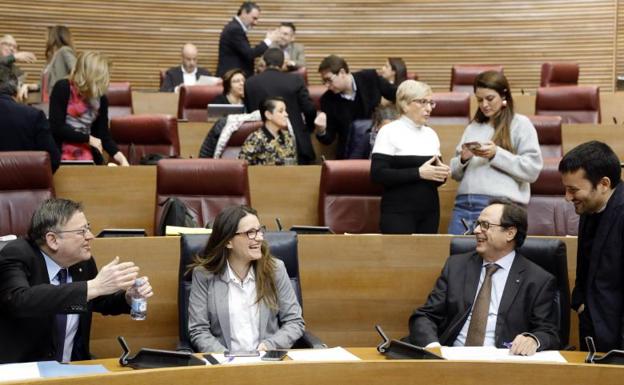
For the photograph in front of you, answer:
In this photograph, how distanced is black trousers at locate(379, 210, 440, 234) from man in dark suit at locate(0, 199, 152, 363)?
1680 millimetres

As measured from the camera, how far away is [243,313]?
156 inches

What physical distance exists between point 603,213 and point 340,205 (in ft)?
6.92

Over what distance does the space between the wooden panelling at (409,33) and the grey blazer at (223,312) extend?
7.56 m

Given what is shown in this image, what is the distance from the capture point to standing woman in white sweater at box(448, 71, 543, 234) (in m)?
4.99

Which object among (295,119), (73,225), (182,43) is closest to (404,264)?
(73,225)

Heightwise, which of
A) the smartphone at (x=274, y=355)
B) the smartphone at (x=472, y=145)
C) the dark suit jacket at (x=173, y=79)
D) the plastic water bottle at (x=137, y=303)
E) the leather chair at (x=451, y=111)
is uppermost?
the dark suit jacket at (x=173, y=79)

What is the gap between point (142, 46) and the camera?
11391mm

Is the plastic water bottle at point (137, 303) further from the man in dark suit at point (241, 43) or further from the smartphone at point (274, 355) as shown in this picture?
the man in dark suit at point (241, 43)

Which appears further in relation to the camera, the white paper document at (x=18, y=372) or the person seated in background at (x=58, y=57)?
the person seated in background at (x=58, y=57)

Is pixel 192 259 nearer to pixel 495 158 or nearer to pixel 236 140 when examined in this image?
pixel 495 158

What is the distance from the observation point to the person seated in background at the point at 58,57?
8.00 m

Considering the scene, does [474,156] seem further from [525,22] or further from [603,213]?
[525,22]

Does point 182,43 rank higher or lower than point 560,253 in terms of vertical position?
higher

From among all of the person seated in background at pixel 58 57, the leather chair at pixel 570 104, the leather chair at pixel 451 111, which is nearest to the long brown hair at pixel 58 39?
the person seated in background at pixel 58 57
